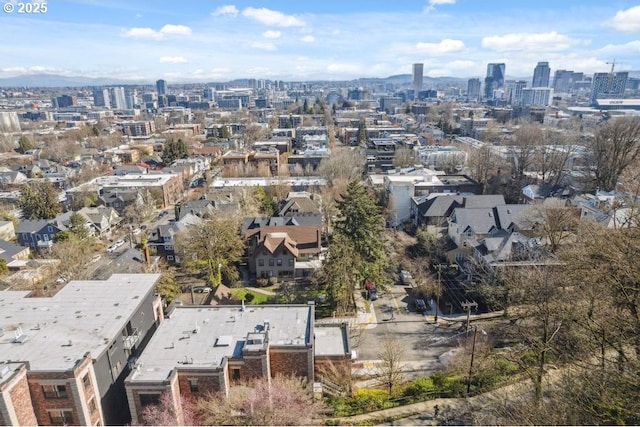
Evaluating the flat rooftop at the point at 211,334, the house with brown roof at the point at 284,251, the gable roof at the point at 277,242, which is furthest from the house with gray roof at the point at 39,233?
the flat rooftop at the point at 211,334

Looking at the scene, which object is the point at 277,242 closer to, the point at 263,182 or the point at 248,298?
the point at 248,298

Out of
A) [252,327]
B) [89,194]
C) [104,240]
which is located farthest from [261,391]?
[89,194]

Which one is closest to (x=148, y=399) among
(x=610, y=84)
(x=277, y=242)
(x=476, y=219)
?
(x=277, y=242)

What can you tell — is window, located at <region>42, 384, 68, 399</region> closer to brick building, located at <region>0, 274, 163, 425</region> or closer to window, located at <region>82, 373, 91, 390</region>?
brick building, located at <region>0, 274, 163, 425</region>

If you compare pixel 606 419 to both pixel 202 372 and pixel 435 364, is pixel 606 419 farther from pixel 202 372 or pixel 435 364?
pixel 202 372

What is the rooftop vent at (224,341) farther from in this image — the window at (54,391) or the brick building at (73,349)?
the window at (54,391)
